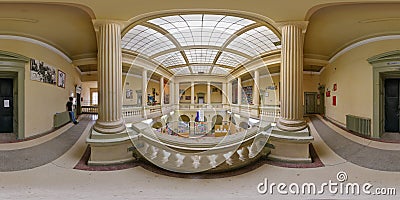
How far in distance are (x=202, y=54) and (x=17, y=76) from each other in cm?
170

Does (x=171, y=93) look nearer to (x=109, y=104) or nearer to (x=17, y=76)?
(x=109, y=104)

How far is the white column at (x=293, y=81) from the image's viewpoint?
1.39 meters

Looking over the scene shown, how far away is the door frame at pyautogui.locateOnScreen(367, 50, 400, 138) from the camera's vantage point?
49.3 inches

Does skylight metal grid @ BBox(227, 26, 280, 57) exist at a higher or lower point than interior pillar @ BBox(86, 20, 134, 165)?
higher

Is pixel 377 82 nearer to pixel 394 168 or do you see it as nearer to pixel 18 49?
pixel 394 168

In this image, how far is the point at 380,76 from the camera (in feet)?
4.23

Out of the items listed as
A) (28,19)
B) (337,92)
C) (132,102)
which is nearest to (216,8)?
(132,102)

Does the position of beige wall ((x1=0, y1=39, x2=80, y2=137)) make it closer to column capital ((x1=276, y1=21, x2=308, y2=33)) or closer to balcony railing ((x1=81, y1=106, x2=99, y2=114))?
Result: balcony railing ((x1=81, y1=106, x2=99, y2=114))

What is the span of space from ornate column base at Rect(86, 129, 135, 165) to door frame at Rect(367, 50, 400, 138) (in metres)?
2.04

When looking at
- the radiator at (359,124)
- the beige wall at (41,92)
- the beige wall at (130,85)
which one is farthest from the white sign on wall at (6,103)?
the radiator at (359,124)

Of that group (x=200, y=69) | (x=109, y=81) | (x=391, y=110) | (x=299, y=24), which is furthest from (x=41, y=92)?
(x=391, y=110)

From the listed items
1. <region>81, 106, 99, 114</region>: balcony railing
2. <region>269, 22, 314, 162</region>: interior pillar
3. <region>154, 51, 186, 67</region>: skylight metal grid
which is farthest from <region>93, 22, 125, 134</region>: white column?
<region>269, 22, 314, 162</region>: interior pillar

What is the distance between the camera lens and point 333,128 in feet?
4.82

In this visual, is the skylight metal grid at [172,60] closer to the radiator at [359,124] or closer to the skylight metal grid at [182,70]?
the skylight metal grid at [182,70]
